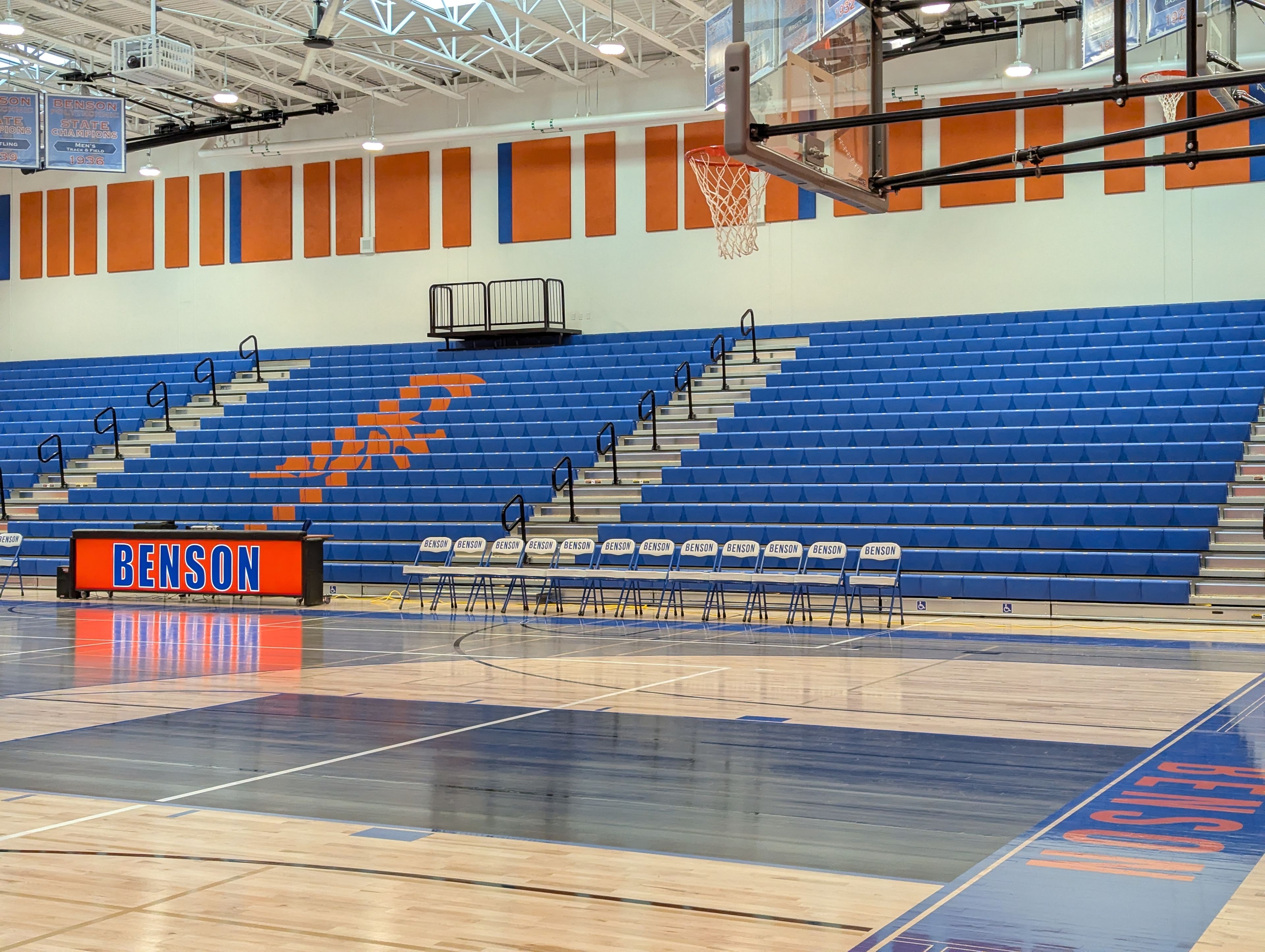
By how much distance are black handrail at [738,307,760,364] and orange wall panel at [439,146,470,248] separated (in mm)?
4789

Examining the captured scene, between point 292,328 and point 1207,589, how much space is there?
49.9 feet

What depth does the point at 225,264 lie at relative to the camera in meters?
23.0

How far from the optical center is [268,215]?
22.8 meters

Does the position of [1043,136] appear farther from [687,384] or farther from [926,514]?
[926,514]

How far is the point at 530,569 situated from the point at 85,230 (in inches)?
568

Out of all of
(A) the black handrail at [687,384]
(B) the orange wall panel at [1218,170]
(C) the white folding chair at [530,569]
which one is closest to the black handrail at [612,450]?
(A) the black handrail at [687,384]

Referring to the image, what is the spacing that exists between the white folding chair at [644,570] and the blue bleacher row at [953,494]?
94cm

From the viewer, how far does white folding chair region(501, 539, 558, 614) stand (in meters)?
13.5

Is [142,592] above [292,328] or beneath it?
beneath

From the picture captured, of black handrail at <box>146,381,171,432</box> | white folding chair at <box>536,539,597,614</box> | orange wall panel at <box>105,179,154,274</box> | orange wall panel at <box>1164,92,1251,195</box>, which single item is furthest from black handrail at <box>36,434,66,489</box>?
orange wall panel at <box>1164,92,1251,195</box>

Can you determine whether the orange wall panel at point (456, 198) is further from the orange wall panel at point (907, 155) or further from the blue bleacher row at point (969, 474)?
the blue bleacher row at point (969, 474)

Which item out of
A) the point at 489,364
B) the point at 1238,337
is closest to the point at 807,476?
the point at 1238,337

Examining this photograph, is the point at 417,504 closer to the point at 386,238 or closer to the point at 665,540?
the point at 665,540

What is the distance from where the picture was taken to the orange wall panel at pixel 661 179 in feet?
65.8
